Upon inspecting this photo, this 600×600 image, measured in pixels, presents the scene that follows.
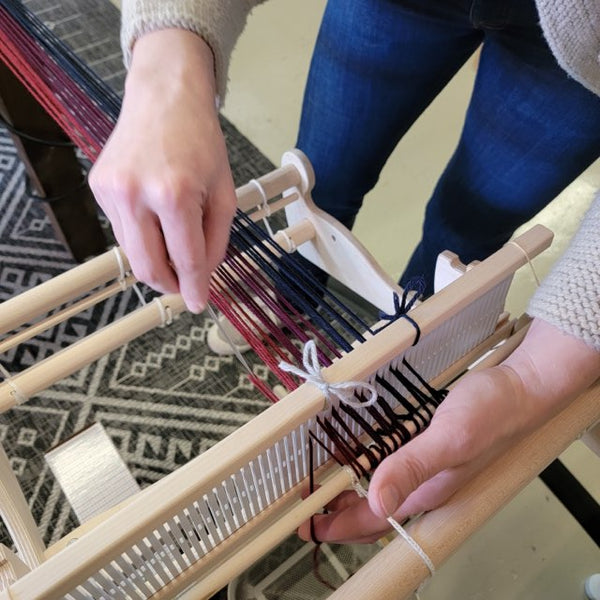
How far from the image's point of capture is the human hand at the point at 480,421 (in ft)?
1.62

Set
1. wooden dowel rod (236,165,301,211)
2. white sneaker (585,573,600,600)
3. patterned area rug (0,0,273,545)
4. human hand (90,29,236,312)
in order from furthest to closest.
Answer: patterned area rug (0,0,273,545), white sneaker (585,573,600,600), wooden dowel rod (236,165,301,211), human hand (90,29,236,312)

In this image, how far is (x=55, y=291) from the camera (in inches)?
29.6

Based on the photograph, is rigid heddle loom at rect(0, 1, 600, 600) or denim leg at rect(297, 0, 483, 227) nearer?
rigid heddle loom at rect(0, 1, 600, 600)

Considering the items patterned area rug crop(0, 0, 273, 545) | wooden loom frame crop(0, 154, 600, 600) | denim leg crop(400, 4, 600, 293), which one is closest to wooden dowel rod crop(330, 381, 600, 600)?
wooden loom frame crop(0, 154, 600, 600)

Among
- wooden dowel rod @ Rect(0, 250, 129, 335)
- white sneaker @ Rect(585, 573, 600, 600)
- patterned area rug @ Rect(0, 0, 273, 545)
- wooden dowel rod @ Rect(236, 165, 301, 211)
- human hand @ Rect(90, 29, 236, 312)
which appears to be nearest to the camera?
human hand @ Rect(90, 29, 236, 312)

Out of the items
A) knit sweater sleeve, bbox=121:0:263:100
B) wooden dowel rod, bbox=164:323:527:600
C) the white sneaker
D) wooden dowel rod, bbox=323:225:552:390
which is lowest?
Result: the white sneaker

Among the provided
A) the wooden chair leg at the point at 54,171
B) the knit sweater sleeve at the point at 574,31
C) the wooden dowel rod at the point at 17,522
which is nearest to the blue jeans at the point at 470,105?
the knit sweater sleeve at the point at 574,31

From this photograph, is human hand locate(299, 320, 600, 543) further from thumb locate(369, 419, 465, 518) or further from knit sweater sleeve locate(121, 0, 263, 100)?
knit sweater sleeve locate(121, 0, 263, 100)

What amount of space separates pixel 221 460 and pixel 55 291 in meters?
0.39

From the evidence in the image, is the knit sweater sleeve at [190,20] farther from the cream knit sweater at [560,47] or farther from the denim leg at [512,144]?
the denim leg at [512,144]

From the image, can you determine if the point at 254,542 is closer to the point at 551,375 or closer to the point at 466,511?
the point at 466,511

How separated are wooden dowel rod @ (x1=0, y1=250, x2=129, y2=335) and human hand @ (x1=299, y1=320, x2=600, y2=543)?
44 centimetres

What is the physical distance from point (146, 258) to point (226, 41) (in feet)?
0.76

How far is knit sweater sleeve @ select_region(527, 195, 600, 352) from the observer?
0.52 m
